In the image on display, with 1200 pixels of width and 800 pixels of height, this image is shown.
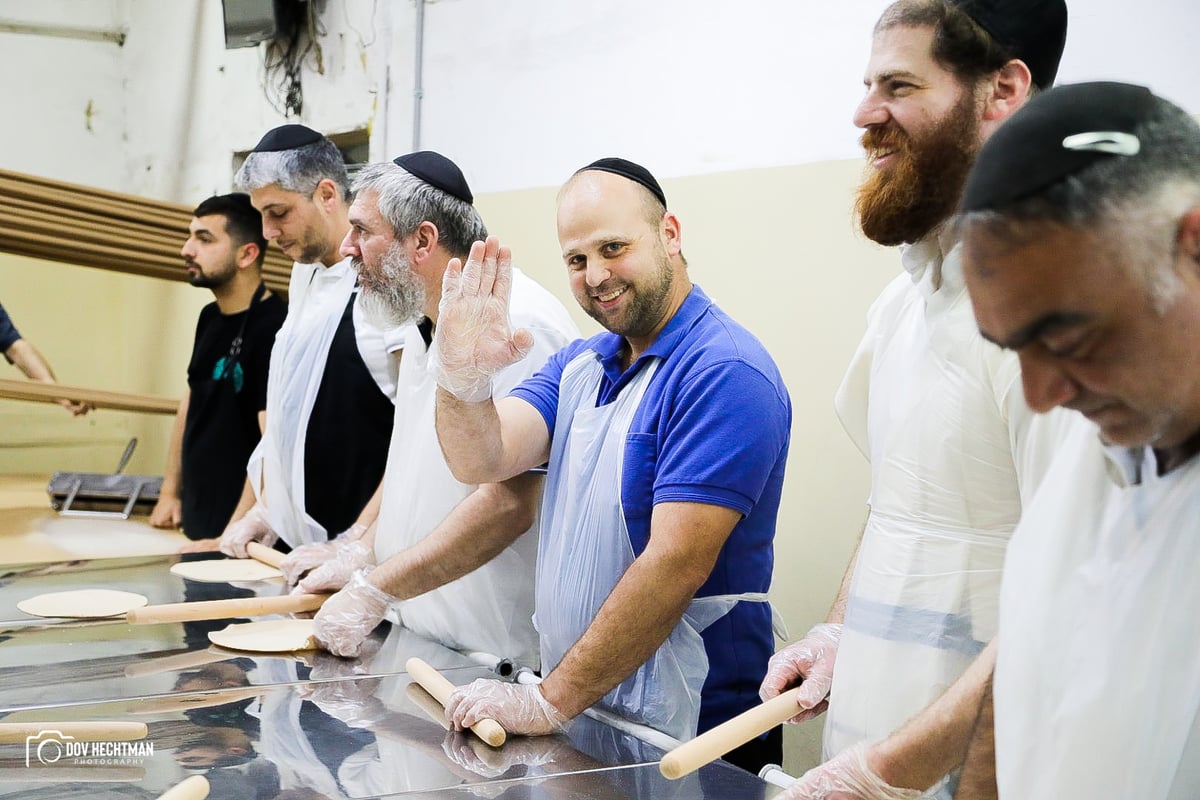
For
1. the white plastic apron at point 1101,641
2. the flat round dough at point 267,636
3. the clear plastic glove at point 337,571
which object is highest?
the white plastic apron at point 1101,641

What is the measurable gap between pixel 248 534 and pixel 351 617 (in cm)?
101

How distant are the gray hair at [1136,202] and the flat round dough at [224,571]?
2.05 m

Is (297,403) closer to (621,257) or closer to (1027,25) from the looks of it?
(621,257)

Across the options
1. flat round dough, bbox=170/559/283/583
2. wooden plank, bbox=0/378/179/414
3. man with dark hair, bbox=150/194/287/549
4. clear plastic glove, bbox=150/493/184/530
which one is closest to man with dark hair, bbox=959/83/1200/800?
flat round dough, bbox=170/559/283/583

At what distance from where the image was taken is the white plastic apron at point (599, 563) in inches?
58.8

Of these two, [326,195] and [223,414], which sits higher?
[326,195]

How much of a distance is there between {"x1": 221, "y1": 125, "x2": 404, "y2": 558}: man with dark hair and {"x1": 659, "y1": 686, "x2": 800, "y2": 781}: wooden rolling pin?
1.33 meters

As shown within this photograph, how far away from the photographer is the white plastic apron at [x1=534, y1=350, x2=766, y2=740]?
149 centimetres

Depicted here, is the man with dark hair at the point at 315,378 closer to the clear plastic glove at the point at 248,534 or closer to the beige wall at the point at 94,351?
the clear plastic glove at the point at 248,534

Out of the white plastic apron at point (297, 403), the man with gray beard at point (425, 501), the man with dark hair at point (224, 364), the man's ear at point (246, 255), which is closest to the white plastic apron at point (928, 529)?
the man with gray beard at point (425, 501)

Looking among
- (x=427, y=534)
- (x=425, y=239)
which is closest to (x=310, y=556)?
(x=427, y=534)

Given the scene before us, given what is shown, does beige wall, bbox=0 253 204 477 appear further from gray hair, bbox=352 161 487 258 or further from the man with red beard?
the man with red beard

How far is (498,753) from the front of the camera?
4.37ft

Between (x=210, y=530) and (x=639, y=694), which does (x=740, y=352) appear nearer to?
(x=639, y=694)
